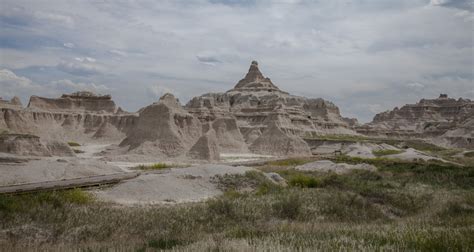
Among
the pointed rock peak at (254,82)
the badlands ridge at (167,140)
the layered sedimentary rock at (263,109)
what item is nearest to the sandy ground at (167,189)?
the badlands ridge at (167,140)

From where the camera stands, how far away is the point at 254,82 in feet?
456

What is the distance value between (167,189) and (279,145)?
3909 centimetres

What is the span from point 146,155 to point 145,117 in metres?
5.15

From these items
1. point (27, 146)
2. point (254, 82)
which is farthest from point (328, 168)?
point (254, 82)

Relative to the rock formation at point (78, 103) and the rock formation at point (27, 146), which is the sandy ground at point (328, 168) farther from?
the rock formation at point (78, 103)

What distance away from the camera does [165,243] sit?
8859mm

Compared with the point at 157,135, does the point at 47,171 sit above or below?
below

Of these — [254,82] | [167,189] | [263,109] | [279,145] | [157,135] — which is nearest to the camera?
[167,189]

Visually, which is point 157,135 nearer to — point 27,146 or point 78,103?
point 27,146

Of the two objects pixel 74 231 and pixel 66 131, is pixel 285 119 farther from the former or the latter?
pixel 74 231

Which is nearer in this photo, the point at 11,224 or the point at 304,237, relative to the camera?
the point at 304,237

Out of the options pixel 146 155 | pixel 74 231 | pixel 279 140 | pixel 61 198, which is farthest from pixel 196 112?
pixel 74 231

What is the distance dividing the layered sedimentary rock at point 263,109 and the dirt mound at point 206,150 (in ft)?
91.6

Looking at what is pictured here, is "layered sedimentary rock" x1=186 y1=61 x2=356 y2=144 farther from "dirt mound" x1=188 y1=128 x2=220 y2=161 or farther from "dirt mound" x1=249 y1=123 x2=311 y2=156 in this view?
"dirt mound" x1=188 y1=128 x2=220 y2=161
